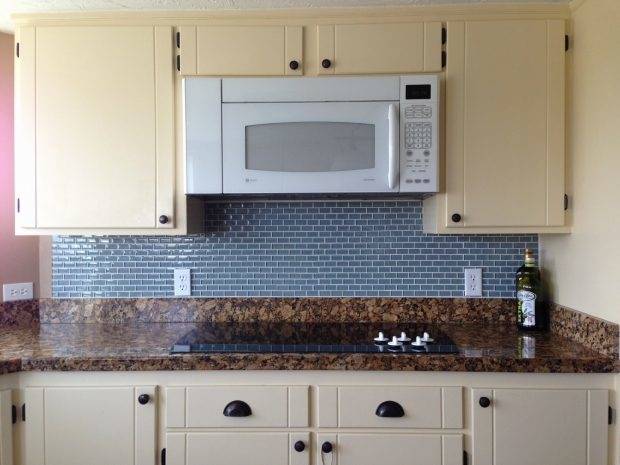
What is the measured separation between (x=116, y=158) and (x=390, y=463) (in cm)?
145

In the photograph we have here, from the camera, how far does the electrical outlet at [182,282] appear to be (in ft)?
6.76

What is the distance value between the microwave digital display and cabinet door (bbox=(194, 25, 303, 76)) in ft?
1.34

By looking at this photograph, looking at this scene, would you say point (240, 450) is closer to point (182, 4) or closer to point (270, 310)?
point (270, 310)

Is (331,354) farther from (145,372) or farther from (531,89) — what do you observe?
(531,89)

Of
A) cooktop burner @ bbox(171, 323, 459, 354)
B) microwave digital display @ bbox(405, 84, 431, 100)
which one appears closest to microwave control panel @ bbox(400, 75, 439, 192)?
microwave digital display @ bbox(405, 84, 431, 100)

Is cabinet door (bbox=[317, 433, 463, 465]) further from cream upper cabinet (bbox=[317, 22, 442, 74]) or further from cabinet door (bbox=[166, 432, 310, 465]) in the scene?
cream upper cabinet (bbox=[317, 22, 442, 74])

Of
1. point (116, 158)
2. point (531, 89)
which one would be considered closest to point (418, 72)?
point (531, 89)


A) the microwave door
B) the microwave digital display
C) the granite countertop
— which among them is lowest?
the granite countertop

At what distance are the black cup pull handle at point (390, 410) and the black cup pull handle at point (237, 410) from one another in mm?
421

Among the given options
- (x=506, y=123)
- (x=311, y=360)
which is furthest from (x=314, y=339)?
(x=506, y=123)

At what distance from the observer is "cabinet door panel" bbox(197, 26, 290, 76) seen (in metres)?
1.73

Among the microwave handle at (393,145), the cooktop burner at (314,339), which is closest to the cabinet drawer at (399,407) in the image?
the cooktop burner at (314,339)

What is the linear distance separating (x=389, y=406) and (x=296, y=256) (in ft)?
2.64

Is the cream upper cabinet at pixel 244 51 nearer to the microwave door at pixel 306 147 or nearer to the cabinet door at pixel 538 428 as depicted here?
the microwave door at pixel 306 147
